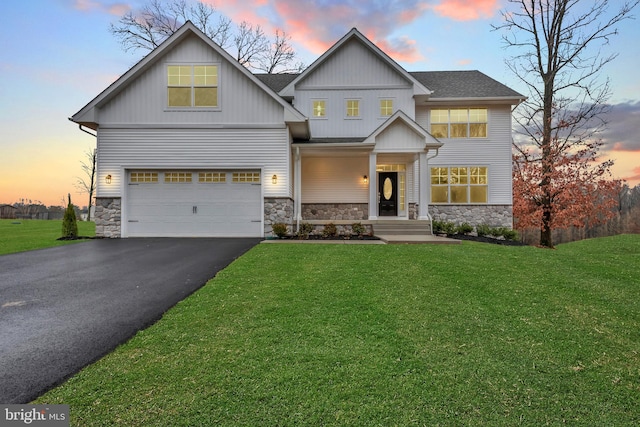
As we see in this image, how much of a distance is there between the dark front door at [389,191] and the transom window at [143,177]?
9.62 m

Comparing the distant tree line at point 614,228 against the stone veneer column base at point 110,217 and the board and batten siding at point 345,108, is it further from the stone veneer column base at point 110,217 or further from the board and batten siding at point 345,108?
the stone veneer column base at point 110,217

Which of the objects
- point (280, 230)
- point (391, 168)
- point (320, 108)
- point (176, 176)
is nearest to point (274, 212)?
point (280, 230)

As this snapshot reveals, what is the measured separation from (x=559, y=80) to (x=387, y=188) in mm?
9484

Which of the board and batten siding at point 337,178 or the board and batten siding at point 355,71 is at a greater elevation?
the board and batten siding at point 355,71

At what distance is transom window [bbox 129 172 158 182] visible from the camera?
12.1 metres

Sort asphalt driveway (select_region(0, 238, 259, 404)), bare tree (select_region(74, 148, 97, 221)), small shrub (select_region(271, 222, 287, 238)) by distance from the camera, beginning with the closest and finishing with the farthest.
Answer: asphalt driveway (select_region(0, 238, 259, 404)) < small shrub (select_region(271, 222, 287, 238)) < bare tree (select_region(74, 148, 97, 221))

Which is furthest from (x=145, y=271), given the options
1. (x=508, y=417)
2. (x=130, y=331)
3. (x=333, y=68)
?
(x=333, y=68)

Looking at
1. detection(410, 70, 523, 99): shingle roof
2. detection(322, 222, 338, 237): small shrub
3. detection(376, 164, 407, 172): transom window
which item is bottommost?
detection(322, 222, 338, 237): small shrub

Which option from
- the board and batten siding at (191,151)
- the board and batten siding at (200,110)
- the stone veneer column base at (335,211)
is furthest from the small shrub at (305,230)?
the board and batten siding at (200,110)

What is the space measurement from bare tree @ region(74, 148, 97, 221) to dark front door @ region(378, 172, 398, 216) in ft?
106

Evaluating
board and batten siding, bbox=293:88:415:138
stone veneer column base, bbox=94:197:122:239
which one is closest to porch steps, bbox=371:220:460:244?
board and batten siding, bbox=293:88:415:138

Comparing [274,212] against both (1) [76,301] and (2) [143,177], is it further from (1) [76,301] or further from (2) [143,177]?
(1) [76,301]

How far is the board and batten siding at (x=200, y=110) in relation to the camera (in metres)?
12.0

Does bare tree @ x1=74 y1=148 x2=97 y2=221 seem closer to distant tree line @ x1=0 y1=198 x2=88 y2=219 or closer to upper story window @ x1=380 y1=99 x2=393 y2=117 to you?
distant tree line @ x1=0 y1=198 x2=88 y2=219
